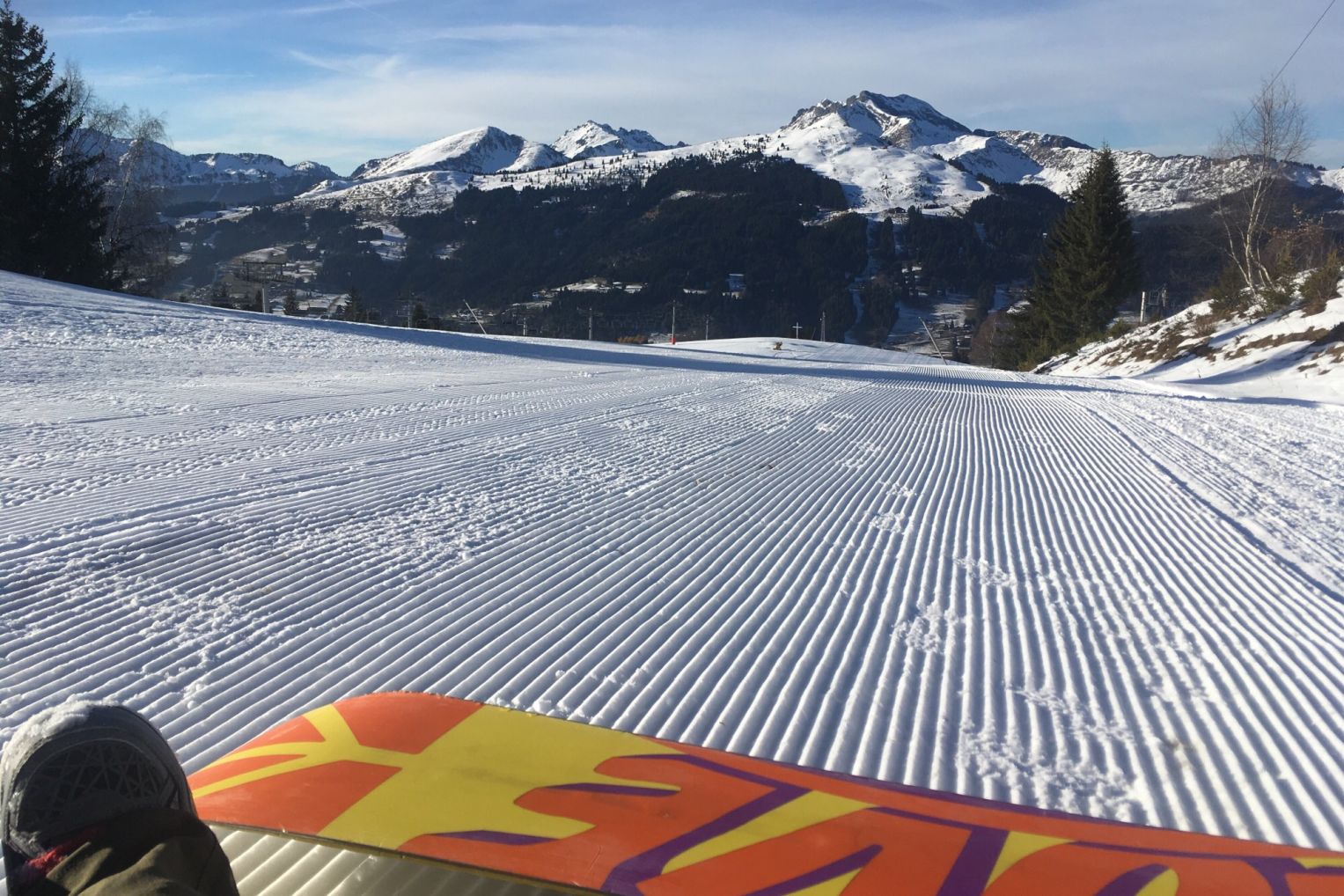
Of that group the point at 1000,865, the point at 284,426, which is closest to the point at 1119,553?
the point at 1000,865

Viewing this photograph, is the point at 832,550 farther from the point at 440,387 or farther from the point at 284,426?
the point at 440,387

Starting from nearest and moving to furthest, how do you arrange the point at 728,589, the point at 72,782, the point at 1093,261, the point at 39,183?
the point at 72,782 < the point at 728,589 < the point at 39,183 < the point at 1093,261

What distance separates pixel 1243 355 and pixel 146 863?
2360 centimetres

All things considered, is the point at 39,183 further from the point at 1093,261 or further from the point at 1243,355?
the point at 1093,261

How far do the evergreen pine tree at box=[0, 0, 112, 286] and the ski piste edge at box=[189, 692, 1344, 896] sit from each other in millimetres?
37851

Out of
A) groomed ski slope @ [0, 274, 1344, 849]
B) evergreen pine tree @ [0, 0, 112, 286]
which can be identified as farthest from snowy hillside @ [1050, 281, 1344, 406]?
evergreen pine tree @ [0, 0, 112, 286]

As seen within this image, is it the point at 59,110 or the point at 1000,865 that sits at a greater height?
the point at 59,110

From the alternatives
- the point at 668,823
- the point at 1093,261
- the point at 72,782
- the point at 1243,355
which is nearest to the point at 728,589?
the point at 668,823

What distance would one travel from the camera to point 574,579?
171 inches

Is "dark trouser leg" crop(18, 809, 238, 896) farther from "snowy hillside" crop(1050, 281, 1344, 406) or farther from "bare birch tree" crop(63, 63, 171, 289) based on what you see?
"bare birch tree" crop(63, 63, 171, 289)

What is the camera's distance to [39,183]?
32.3 m

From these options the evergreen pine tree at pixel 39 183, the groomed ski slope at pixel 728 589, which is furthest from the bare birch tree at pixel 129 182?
the groomed ski slope at pixel 728 589

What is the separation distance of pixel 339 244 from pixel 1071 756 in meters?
165

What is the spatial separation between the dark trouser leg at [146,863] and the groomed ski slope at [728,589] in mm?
964
